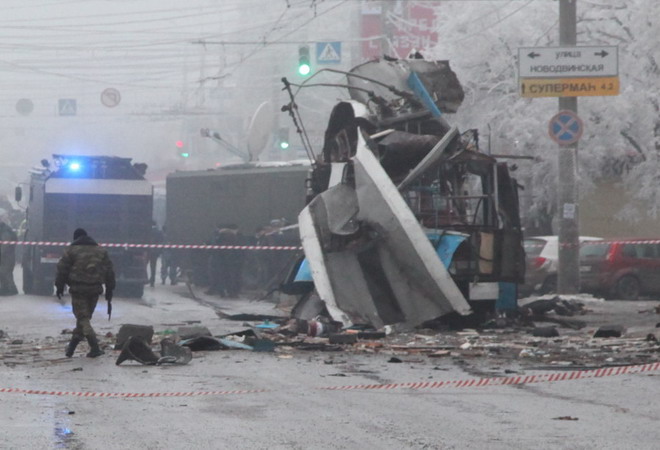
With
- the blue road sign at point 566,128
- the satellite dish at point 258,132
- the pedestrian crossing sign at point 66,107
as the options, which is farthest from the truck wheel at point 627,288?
the pedestrian crossing sign at point 66,107

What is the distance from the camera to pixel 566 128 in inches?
971

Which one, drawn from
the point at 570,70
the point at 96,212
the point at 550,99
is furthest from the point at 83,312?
the point at 550,99

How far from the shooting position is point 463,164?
62.7 feet

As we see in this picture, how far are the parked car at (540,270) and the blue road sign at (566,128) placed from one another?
170 inches

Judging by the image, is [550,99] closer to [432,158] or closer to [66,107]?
[432,158]

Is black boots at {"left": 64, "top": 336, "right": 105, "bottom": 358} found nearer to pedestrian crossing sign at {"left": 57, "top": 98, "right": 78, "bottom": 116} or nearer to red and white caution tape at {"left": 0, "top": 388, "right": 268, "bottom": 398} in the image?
red and white caution tape at {"left": 0, "top": 388, "right": 268, "bottom": 398}

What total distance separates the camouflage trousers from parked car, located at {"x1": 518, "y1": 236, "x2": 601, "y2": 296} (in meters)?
14.2

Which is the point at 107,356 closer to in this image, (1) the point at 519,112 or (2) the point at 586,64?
(2) the point at 586,64

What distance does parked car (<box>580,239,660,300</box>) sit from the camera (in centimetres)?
2762

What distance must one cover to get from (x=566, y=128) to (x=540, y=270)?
4.66m

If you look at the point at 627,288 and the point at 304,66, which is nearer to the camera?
the point at 627,288

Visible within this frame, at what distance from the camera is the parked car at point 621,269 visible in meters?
27.6

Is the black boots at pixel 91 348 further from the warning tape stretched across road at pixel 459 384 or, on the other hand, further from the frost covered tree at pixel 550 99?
the frost covered tree at pixel 550 99

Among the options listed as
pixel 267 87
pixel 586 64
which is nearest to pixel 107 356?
pixel 586 64
